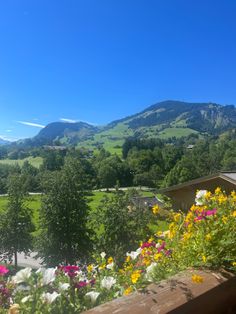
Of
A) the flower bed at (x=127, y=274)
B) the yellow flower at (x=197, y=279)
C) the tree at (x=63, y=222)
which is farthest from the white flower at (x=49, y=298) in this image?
the tree at (x=63, y=222)

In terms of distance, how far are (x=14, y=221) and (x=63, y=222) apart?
267 inches

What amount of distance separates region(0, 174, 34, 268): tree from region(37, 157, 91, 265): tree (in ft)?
17.0

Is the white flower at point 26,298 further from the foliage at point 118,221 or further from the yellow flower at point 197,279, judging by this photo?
the foliage at point 118,221

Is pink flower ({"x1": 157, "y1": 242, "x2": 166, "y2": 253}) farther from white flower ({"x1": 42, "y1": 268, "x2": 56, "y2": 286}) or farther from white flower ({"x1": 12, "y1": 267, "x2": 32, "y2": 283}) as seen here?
white flower ({"x1": 12, "y1": 267, "x2": 32, "y2": 283})

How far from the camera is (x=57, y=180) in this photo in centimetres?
2006

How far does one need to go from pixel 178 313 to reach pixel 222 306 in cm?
47

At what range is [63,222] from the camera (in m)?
19.6

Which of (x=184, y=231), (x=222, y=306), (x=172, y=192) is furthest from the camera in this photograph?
(x=172, y=192)

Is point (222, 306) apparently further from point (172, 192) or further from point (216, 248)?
point (172, 192)

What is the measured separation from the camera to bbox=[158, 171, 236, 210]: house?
10117 millimetres

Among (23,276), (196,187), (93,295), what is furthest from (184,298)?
(196,187)

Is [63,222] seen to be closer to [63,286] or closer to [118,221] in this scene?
[118,221]

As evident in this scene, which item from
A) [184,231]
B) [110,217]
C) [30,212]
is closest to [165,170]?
[30,212]

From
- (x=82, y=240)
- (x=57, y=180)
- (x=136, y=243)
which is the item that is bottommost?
(x=82, y=240)
